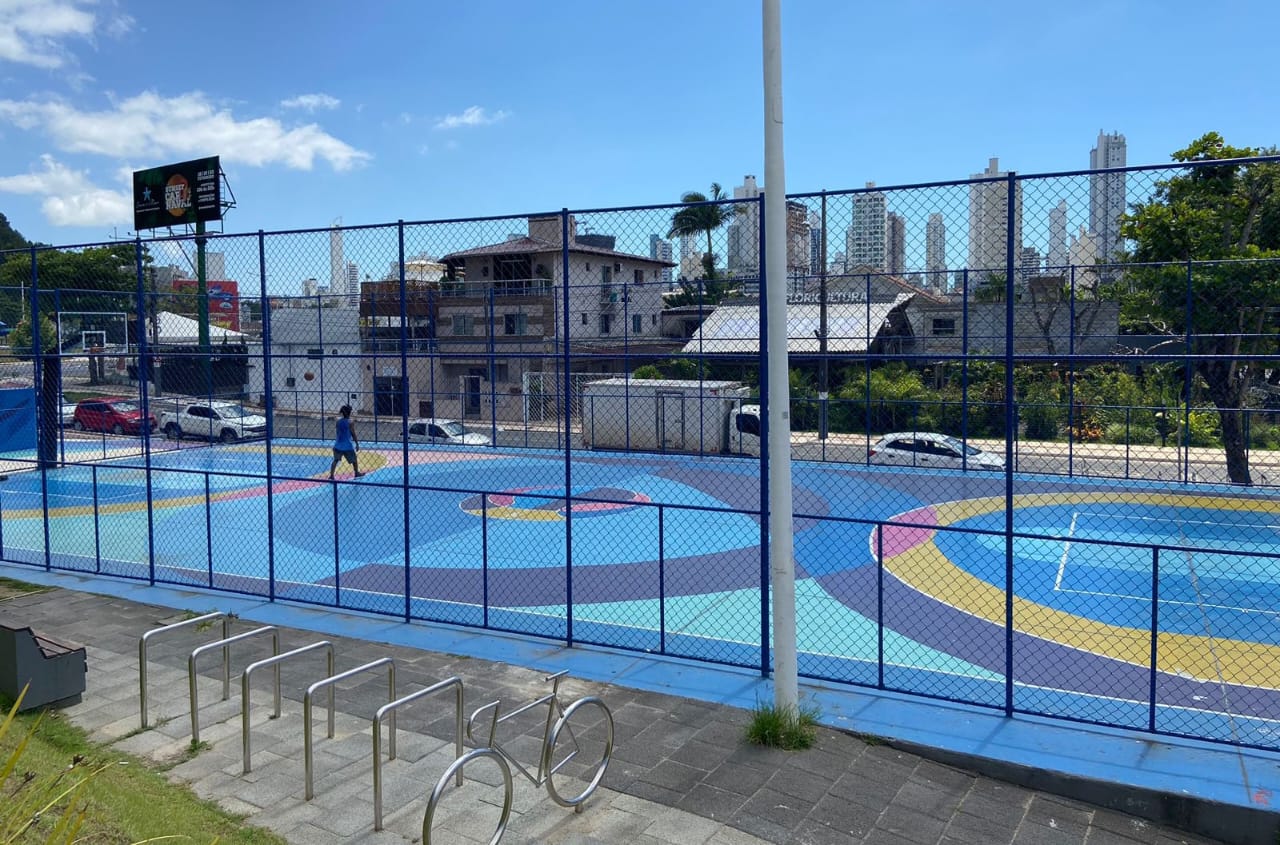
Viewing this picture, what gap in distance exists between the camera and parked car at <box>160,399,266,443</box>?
29.7 metres

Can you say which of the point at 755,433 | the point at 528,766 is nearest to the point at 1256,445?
the point at 755,433

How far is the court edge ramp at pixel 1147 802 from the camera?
18.5 feet

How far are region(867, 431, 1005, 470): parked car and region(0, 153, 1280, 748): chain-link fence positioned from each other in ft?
0.67

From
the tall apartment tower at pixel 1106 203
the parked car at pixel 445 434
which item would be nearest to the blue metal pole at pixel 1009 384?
the tall apartment tower at pixel 1106 203

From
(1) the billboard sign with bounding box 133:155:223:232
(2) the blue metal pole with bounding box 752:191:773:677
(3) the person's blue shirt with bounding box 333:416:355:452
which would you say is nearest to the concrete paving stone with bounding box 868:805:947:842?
(2) the blue metal pole with bounding box 752:191:773:677

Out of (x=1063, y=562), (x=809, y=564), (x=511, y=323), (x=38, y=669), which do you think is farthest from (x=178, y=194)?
(x=1063, y=562)

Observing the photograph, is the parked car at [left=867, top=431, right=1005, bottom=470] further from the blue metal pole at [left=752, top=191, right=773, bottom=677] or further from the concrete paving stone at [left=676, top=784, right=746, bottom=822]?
the concrete paving stone at [left=676, top=784, right=746, bottom=822]

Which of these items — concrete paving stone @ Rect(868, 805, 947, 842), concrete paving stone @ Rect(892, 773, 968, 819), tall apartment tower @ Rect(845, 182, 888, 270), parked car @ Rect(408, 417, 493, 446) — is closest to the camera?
concrete paving stone @ Rect(868, 805, 947, 842)

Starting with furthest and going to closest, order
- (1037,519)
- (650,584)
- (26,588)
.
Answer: (1037,519) → (650,584) → (26,588)

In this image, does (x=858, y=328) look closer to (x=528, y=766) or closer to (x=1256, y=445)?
(x=1256, y=445)

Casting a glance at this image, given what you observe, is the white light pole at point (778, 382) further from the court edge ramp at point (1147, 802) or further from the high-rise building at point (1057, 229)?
the high-rise building at point (1057, 229)

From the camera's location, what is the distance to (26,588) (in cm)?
1158

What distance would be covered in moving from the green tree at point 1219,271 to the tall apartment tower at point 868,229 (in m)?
12.1

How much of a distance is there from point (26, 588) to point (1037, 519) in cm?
1606
